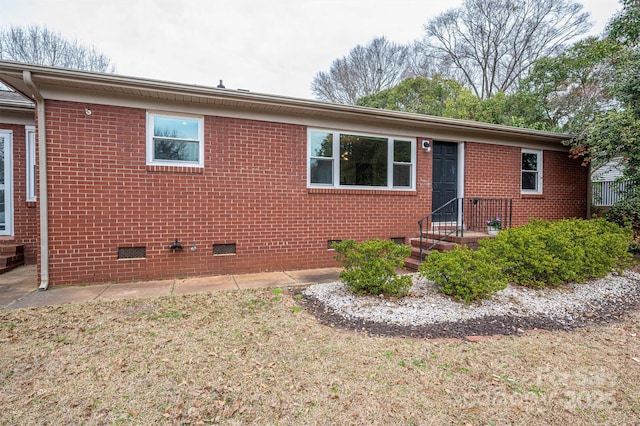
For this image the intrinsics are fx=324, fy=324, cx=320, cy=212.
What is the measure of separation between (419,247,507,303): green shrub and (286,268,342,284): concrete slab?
173 centimetres

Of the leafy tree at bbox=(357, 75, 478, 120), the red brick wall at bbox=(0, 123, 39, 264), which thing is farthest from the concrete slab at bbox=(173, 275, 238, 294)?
the leafy tree at bbox=(357, 75, 478, 120)

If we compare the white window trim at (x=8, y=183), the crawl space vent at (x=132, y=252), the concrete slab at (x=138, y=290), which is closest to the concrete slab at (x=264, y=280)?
the concrete slab at (x=138, y=290)

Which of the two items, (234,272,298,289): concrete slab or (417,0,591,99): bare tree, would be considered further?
(417,0,591,99): bare tree

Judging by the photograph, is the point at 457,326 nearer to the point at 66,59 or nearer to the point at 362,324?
the point at 362,324

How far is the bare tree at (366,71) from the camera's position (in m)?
21.4

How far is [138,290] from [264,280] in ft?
6.12

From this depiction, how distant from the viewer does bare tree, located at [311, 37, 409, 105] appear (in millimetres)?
21375

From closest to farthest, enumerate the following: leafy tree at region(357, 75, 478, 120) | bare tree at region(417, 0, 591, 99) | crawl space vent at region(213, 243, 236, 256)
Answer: crawl space vent at region(213, 243, 236, 256) < bare tree at region(417, 0, 591, 99) < leafy tree at region(357, 75, 478, 120)

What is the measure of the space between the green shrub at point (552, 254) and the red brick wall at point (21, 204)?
8.43 m

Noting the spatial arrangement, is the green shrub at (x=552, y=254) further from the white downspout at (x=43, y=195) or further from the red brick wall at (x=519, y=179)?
the white downspout at (x=43, y=195)

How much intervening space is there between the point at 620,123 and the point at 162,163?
9.34m

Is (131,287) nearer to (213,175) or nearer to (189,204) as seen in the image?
(189,204)

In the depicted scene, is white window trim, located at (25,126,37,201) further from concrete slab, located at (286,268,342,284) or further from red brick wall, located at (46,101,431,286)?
concrete slab, located at (286,268,342,284)

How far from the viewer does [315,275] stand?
582 centimetres
